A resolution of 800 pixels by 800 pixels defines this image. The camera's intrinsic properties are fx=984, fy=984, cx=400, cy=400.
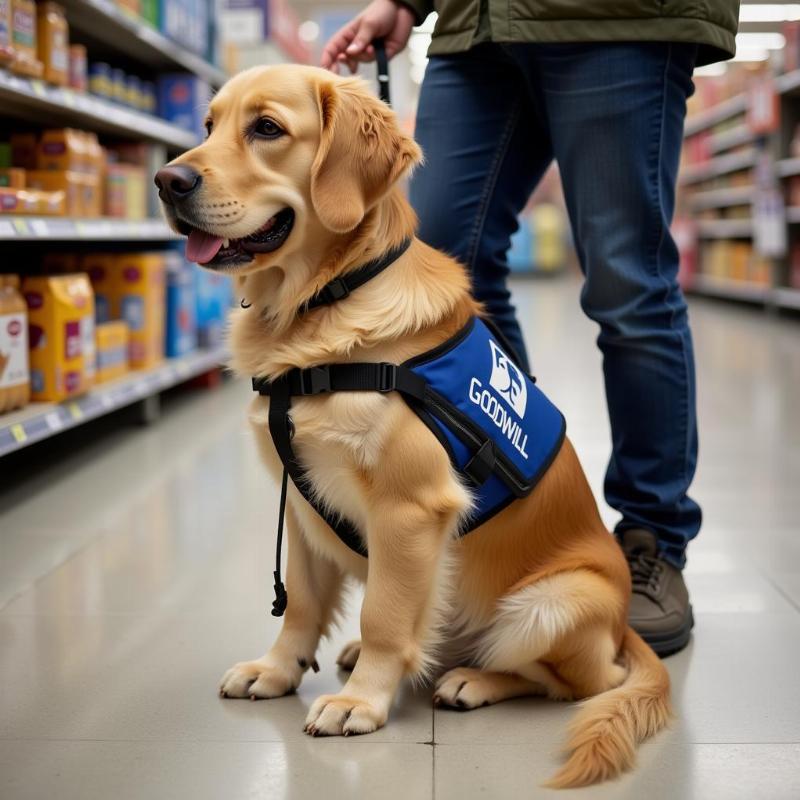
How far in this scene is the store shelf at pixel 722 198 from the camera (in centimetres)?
1010

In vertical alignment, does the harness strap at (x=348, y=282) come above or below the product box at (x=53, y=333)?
above

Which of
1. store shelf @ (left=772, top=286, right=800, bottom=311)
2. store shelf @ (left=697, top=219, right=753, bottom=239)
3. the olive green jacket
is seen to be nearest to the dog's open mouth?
the olive green jacket

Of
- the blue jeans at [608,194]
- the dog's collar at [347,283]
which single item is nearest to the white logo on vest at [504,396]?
the dog's collar at [347,283]

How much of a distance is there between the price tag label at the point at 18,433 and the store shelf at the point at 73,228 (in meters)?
0.51

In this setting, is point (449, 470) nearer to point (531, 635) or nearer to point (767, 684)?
point (531, 635)

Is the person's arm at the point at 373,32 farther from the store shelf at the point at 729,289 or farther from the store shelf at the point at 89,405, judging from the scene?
the store shelf at the point at 729,289

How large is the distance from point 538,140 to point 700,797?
1.29 metres

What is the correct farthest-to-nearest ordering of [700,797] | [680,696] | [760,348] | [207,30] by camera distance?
[760,348] < [207,30] < [680,696] < [700,797]

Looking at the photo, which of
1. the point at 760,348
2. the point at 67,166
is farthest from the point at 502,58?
the point at 760,348

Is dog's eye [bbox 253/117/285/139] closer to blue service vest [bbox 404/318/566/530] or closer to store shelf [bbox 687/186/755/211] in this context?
blue service vest [bbox 404/318/566/530]

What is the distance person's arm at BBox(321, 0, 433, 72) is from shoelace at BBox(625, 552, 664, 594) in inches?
44.3

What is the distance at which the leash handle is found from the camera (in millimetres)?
1888

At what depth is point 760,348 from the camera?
20.9ft

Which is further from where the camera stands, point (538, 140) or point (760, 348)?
point (760, 348)
